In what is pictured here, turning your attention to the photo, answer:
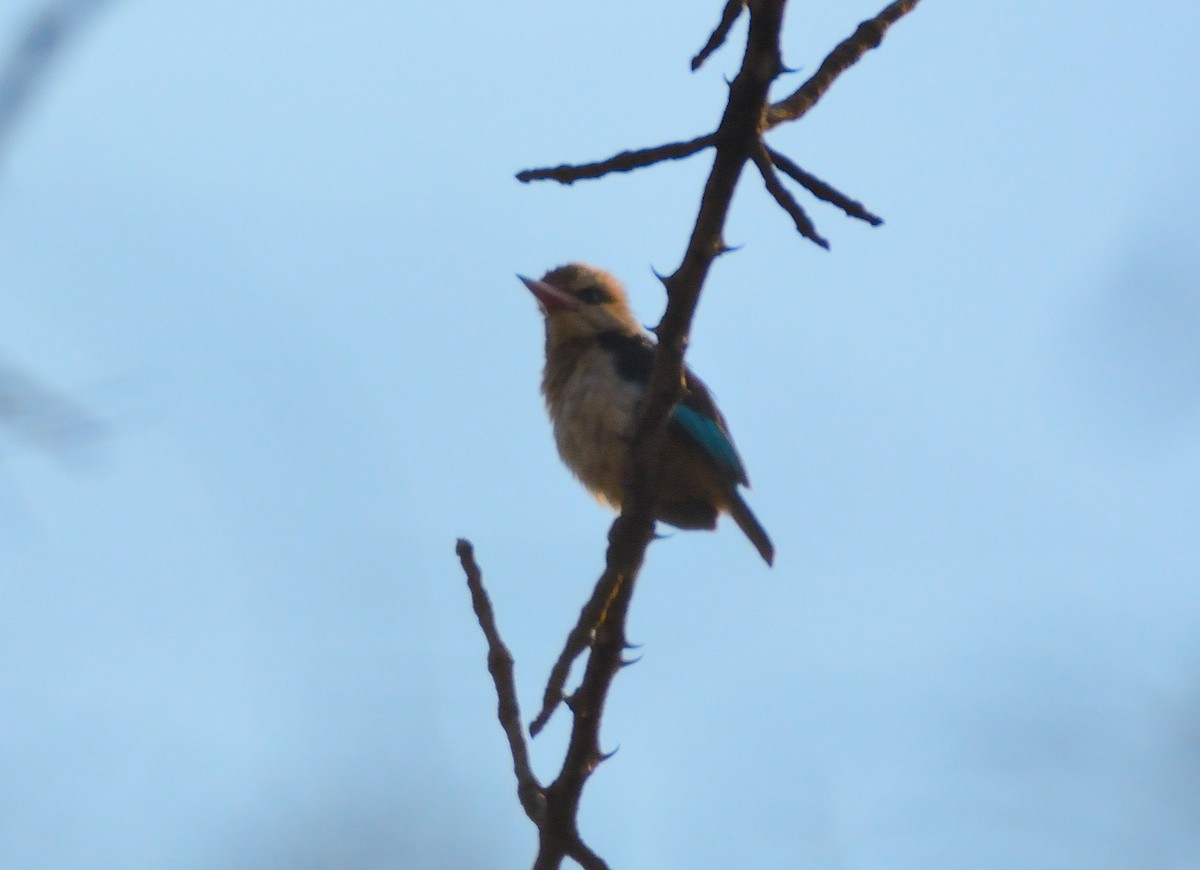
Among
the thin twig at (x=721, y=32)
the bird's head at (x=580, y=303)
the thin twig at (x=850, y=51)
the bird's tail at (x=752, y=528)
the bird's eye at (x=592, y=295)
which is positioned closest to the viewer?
the thin twig at (x=721, y=32)

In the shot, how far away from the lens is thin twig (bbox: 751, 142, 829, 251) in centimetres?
233

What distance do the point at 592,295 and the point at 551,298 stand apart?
22cm

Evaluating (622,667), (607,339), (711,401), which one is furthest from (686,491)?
(622,667)

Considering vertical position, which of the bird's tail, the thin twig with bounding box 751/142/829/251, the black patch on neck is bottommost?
the thin twig with bounding box 751/142/829/251

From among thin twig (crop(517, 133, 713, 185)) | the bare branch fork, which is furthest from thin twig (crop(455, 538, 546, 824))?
thin twig (crop(517, 133, 713, 185))

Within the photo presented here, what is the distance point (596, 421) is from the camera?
496 cm

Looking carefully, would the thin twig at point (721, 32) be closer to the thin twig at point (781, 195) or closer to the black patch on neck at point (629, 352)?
the thin twig at point (781, 195)

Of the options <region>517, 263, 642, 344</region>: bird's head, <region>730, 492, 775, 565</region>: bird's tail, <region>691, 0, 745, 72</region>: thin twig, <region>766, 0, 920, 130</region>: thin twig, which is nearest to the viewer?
<region>691, 0, 745, 72</region>: thin twig

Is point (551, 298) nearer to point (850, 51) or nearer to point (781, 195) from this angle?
point (850, 51)

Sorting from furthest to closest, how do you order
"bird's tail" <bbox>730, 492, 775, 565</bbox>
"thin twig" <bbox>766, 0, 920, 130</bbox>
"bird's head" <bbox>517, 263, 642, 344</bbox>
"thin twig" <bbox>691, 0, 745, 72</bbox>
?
"bird's head" <bbox>517, 263, 642, 344</bbox>, "bird's tail" <bbox>730, 492, 775, 565</bbox>, "thin twig" <bbox>766, 0, 920, 130</bbox>, "thin twig" <bbox>691, 0, 745, 72</bbox>

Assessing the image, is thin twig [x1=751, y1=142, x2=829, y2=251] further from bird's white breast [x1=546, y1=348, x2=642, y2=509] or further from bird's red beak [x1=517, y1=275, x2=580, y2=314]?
bird's red beak [x1=517, y1=275, x2=580, y2=314]

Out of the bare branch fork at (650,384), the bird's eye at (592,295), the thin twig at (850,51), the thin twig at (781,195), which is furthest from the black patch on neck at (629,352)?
the thin twig at (781,195)

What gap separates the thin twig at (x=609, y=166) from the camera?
2393mm

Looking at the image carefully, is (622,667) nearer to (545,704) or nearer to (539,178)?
(545,704)
